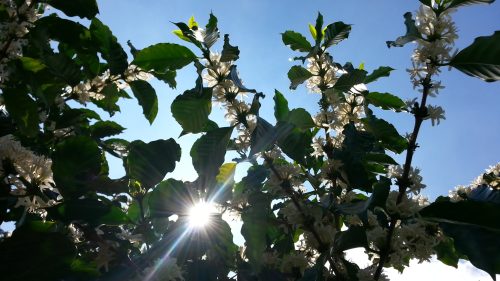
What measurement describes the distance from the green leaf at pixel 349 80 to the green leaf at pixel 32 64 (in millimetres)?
1733

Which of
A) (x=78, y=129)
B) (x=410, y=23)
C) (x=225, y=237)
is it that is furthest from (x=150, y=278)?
(x=410, y=23)

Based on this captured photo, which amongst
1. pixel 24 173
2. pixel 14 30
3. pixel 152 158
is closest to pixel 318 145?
pixel 152 158

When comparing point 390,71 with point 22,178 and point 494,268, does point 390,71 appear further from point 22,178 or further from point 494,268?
point 22,178

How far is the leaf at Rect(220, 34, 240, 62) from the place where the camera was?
2316 millimetres

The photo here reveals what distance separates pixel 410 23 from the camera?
7.73ft

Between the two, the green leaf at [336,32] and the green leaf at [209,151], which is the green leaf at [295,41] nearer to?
the green leaf at [336,32]

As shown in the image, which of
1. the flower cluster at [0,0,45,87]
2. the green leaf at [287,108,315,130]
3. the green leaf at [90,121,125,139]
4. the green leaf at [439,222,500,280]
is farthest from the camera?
the green leaf at [90,121,125,139]

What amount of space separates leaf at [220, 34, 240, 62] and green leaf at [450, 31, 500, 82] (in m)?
1.08

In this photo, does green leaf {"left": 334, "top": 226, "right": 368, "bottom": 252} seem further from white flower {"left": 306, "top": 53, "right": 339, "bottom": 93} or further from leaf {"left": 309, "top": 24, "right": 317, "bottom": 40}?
leaf {"left": 309, "top": 24, "right": 317, "bottom": 40}

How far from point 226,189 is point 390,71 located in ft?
4.26

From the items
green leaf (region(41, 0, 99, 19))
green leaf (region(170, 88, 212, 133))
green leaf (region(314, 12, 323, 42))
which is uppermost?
green leaf (region(314, 12, 323, 42))

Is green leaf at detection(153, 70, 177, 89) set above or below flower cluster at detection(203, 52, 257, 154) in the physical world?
above

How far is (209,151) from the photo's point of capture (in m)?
2.38

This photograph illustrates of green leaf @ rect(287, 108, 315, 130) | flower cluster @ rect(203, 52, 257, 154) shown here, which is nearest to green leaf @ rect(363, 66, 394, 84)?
green leaf @ rect(287, 108, 315, 130)
